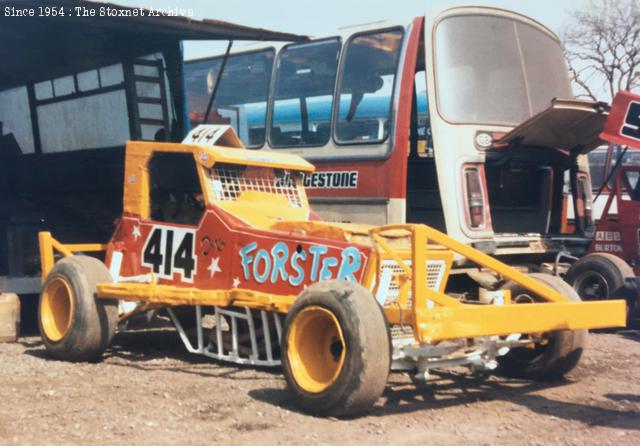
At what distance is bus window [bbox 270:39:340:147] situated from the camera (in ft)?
32.1

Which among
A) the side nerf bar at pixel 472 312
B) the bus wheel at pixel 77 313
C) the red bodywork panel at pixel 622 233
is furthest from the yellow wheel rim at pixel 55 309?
the red bodywork panel at pixel 622 233

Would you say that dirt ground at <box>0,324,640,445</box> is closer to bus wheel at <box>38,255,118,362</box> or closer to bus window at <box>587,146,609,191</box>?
bus wheel at <box>38,255,118,362</box>

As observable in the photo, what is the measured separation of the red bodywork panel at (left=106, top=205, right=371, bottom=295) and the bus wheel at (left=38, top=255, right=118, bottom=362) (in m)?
0.36

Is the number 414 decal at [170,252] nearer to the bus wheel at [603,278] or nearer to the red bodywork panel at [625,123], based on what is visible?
the red bodywork panel at [625,123]

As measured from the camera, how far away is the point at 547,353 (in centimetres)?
664

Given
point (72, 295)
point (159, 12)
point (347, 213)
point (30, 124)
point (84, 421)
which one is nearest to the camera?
point (84, 421)

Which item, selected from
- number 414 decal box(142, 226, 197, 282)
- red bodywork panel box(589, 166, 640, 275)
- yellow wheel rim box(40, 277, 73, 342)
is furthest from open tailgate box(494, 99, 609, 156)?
yellow wheel rim box(40, 277, 73, 342)

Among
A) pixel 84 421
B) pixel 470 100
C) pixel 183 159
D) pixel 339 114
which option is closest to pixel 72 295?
pixel 183 159

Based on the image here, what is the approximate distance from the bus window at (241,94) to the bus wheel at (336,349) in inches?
199

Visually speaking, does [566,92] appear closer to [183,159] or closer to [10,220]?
[183,159]

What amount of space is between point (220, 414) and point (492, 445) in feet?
5.18

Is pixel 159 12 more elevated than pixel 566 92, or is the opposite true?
pixel 159 12

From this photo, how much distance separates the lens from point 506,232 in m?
9.91

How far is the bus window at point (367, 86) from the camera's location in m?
9.12
